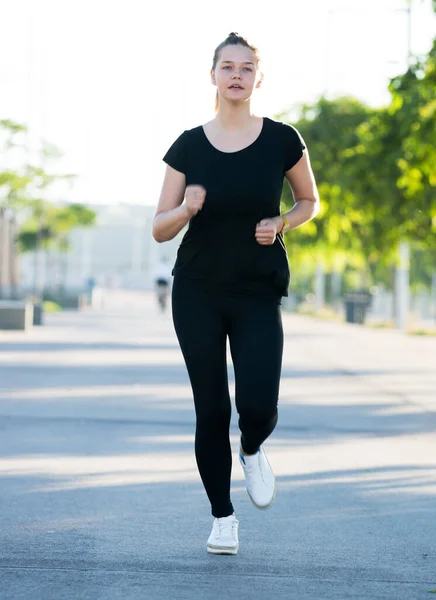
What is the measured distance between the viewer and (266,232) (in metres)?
5.29

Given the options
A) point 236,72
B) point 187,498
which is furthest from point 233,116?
point 187,498

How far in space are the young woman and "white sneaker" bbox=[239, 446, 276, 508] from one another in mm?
210

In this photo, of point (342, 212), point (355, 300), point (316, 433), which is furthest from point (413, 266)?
point (316, 433)

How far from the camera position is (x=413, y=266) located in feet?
257

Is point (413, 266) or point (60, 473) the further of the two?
point (413, 266)

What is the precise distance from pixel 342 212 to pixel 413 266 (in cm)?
4120

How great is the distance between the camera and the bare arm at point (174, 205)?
5242 millimetres

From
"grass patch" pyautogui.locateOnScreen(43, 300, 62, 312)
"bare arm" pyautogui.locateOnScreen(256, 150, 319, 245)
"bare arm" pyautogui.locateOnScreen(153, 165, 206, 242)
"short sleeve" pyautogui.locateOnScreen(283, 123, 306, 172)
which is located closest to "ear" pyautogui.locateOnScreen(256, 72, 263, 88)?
"short sleeve" pyautogui.locateOnScreen(283, 123, 306, 172)

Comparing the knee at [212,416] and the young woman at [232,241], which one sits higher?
the young woman at [232,241]

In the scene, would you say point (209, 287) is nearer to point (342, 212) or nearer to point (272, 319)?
point (272, 319)

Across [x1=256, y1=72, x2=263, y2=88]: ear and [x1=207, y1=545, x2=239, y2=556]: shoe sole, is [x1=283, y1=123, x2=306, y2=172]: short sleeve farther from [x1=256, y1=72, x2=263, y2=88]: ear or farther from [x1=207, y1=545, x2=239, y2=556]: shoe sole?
[x1=207, y1=545, x2=239, y2=556]: shoe sole

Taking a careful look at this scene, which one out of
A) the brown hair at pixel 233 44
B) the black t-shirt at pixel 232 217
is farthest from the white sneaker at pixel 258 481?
the brown hair at pixel 233 44

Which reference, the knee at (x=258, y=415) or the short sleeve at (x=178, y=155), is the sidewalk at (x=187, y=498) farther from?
the short sleeve at (x=178, y=155)

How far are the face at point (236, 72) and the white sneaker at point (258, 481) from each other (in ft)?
4.44
